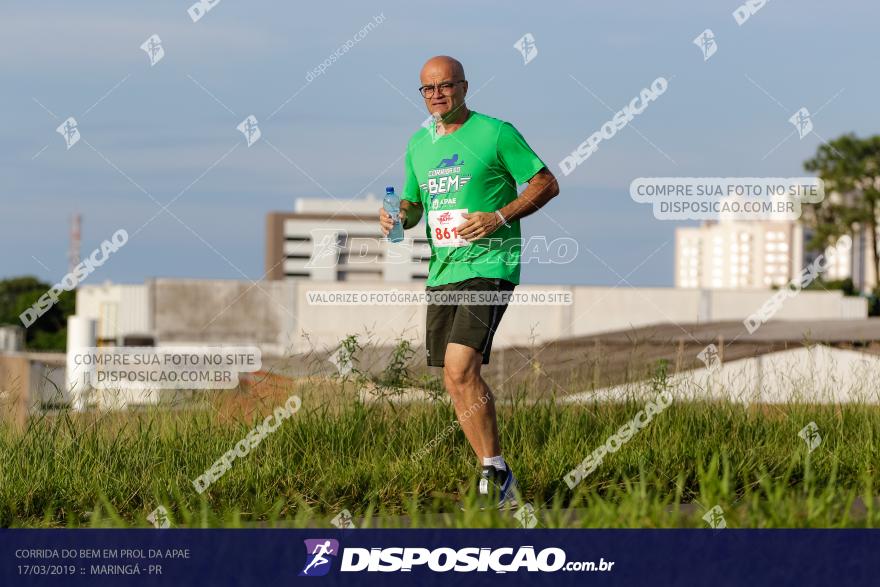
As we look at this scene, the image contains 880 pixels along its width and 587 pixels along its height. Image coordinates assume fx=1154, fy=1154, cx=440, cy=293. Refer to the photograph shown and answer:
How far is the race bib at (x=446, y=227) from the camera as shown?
600 cm

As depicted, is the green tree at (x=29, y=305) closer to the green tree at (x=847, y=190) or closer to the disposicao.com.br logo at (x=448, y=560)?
the green tree at (x=847, y=190)

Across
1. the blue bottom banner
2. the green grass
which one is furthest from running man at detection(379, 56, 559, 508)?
the blue bottom banner

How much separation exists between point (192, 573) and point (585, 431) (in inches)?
121

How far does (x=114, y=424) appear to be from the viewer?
6676 mm

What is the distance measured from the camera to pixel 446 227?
19.9ft

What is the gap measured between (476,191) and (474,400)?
3.55 feet

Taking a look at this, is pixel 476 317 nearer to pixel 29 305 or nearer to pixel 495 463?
pixel 495 463

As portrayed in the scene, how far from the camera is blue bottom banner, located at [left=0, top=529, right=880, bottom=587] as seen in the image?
4.38 m

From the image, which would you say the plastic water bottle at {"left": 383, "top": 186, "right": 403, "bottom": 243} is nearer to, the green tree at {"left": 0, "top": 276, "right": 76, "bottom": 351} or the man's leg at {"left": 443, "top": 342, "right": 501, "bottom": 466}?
the man's leg at {"left": 443, "top": 342, "right": 501, "bottom": 466}

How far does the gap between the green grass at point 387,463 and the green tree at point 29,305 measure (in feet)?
250

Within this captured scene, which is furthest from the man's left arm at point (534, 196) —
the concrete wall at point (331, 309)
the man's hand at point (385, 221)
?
the concrete wall at point (331, 309)

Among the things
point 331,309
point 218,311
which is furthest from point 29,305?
point 331,309

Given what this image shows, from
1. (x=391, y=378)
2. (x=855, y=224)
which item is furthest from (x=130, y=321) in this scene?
(x=391, y=378)

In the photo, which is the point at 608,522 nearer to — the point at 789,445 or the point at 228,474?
the point at 228,474
